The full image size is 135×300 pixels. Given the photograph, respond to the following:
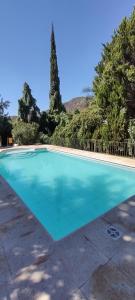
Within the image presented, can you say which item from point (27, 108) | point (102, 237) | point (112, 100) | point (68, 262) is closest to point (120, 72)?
point (112, 100)

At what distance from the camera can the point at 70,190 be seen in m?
6.00

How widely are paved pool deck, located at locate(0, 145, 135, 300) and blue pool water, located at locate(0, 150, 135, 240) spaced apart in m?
0.70

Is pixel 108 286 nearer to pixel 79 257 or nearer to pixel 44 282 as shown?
pixel 79 257

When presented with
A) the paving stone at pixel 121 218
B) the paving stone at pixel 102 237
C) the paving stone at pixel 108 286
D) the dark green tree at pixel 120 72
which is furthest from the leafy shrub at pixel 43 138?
the paving stone at pixel 108 286

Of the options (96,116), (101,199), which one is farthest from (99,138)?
(101,199)

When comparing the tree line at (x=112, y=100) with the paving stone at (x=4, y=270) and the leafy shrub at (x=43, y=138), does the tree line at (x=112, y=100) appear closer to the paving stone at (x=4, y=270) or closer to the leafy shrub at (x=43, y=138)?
the leafy shrub at (x=43, y=138)

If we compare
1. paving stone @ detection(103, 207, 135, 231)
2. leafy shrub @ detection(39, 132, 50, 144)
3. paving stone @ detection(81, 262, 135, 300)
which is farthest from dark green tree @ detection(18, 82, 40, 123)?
paving stone @ detection(81, 262, 135, 300)

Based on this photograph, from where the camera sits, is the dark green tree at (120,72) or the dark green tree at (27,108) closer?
the dark green tree at (120,72)

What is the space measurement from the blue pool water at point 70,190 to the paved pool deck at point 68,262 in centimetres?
70

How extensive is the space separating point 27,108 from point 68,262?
19025mm

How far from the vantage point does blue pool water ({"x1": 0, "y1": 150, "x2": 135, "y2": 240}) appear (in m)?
4.19

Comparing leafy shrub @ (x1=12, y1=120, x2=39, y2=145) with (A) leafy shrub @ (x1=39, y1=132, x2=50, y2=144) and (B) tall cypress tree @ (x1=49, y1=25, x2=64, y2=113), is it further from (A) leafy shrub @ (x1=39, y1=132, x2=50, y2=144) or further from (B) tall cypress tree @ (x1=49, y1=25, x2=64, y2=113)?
(B) tall cypress tree @ (x1=49, y1=25, x2=64, y2=113)

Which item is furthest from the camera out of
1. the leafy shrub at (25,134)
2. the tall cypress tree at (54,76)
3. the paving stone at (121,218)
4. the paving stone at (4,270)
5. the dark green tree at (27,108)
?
the tall cypress tree at (54,76)

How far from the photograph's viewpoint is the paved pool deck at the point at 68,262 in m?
1.77
